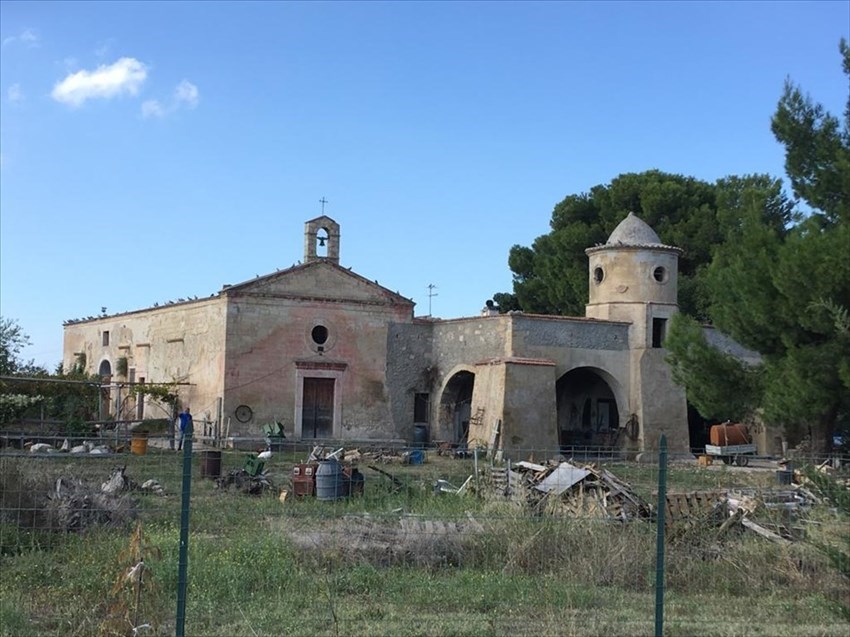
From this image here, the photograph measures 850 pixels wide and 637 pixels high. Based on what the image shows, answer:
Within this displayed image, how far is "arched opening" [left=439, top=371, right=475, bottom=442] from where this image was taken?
1177 inches

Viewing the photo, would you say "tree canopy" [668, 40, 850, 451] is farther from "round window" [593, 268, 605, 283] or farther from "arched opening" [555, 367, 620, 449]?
"arched opening" [555, 367, 620, 449]

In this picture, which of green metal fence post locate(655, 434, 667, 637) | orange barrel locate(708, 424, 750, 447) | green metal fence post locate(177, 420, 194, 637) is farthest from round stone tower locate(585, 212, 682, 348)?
green metal fence post locate(177, 420, 194, 637)

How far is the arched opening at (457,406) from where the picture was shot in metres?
29.9

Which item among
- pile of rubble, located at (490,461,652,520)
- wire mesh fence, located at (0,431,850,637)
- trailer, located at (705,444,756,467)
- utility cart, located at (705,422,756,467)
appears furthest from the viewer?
utility cart, located at (705,422,756,467)

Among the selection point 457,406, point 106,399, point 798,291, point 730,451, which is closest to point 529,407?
point 457,406

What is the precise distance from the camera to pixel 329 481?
15.0 meters

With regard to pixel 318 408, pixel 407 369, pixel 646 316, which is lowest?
pixel 318 408

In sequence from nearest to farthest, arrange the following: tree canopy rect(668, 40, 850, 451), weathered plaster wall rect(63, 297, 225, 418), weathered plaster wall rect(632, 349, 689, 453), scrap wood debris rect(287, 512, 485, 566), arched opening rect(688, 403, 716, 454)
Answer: scrap wood debris rect(287, 512, 485, 566)
tree canopy rect(668, 40, 850, 451)
weathered plaster wall rect(63, 297, 225, 418)
weathered plaster wall rect(632, 349, 689, 453)
arched opening rect(688, 403, 716, 454)

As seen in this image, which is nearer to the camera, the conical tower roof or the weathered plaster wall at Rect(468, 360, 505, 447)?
the weathered plaster wall at Rect(468, 360, 505, 447)

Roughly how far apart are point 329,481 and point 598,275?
16.7m

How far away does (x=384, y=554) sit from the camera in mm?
9953

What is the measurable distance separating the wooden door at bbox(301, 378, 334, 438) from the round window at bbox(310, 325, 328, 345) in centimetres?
112

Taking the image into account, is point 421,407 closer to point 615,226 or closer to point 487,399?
point 487,399

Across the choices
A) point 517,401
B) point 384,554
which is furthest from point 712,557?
point 517,401
